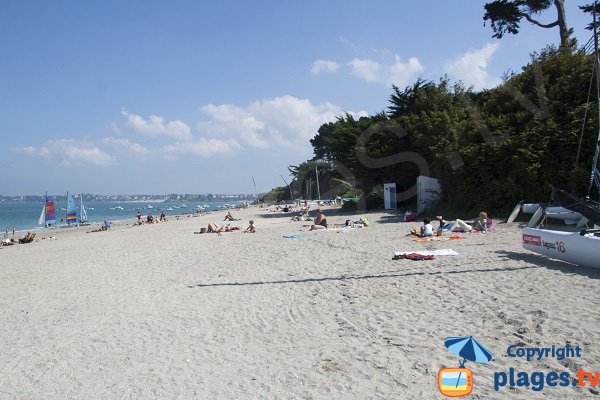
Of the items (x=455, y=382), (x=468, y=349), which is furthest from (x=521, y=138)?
Answer: (x=455, y=382)

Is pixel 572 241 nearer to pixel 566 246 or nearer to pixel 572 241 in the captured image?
pixel 572 241

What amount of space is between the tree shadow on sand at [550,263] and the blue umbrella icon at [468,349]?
3.68 meters

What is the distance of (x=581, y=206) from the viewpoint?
8.66 metres

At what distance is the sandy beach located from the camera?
4039 millimetres

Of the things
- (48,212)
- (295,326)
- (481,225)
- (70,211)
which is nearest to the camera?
(295,326)

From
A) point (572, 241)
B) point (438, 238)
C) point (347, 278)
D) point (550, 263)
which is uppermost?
A: point (572, 241)

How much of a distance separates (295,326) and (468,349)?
226 cm

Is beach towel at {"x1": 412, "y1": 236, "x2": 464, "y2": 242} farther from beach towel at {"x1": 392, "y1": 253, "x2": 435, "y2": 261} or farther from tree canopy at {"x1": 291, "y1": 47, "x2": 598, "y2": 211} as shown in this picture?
tree canopy at {"x1": 291, "y1": 47, "x2": 598, "y2": 211}

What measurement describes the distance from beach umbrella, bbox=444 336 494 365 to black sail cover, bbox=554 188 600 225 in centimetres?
547

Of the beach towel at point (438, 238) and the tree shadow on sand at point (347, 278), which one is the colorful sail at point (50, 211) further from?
the beach towel at point (438, 238)

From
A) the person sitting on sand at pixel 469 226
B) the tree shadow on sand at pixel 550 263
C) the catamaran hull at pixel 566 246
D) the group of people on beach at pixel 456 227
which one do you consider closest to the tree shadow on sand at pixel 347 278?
the tree shadow on sand at pixel 550 263

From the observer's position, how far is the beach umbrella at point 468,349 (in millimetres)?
4227

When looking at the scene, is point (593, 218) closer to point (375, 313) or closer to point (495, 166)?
point (375, 313)

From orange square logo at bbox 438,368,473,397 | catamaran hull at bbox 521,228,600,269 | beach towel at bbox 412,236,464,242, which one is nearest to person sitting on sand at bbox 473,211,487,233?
beach towel at bbox 412,236,464,242
